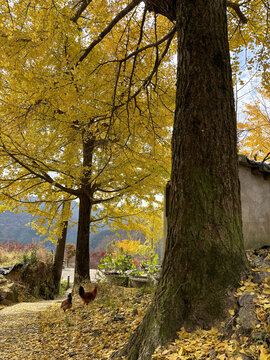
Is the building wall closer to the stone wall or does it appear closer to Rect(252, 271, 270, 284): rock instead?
the stone wall

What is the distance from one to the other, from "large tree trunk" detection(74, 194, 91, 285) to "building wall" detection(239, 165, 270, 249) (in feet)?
14.7

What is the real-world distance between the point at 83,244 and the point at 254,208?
4.72 m

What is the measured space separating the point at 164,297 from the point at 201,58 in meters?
2.48

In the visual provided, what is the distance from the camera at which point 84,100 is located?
17.7ft

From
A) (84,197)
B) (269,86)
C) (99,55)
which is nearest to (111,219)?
(84,197)

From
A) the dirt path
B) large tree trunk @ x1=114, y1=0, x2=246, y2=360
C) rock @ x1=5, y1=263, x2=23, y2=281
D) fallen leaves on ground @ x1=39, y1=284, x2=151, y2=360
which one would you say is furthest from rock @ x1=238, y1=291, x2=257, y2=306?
rock @ x1=5, y1=263, x2=23, y2=281

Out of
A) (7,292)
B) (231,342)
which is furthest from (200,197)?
(7,292)

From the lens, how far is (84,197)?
25.8ft

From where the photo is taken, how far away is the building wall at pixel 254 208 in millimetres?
4906

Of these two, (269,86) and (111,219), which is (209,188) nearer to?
(269,86)

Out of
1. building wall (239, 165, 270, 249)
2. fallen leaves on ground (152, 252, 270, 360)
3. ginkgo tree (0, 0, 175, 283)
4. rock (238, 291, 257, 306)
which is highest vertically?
ginkgo tree (0, 0, 175, 283)

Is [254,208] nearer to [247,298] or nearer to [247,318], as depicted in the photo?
[247,298]

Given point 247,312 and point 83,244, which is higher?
point 83,244

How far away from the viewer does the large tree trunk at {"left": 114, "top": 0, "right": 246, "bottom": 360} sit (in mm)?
2383
